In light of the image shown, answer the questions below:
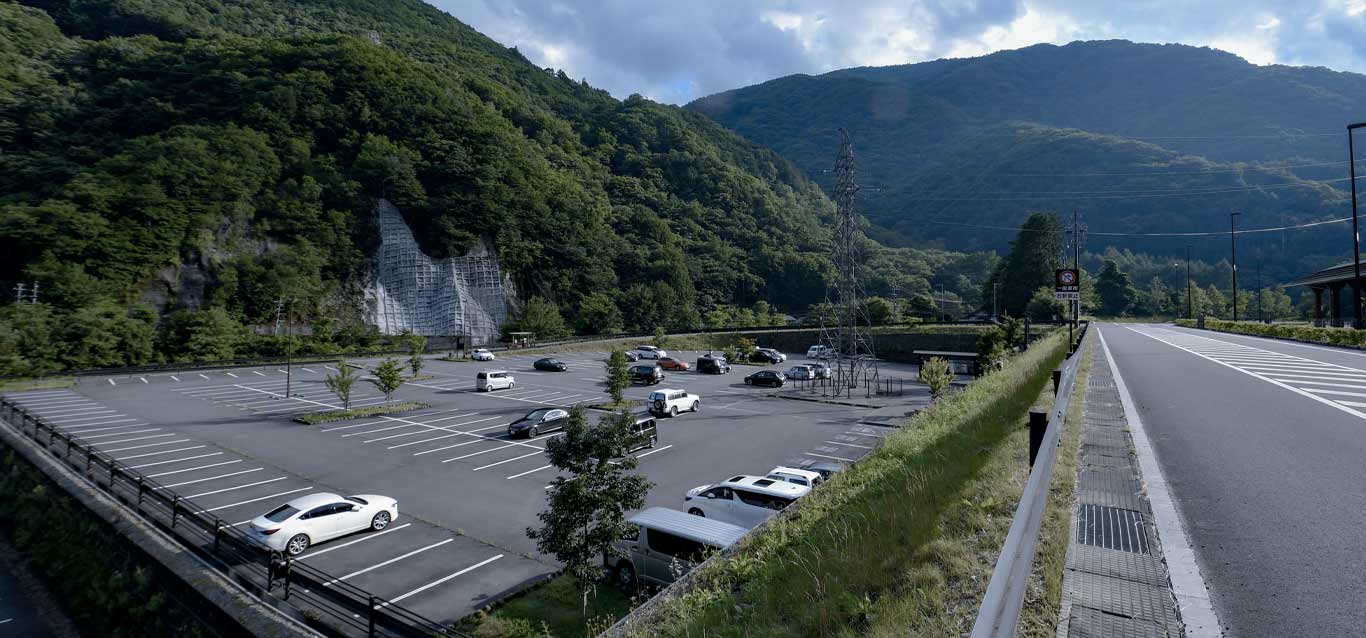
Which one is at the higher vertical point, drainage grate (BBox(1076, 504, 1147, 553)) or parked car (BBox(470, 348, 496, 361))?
drainage grate (BBox(1076, 504, 1147, 553))

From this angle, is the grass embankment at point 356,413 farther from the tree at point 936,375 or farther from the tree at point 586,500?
the tree at point 936,375

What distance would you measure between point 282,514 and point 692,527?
371 inches

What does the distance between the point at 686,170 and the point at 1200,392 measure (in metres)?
139

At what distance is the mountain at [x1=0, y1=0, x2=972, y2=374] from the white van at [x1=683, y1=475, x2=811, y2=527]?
49.1 meters

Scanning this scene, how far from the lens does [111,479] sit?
49.8ft

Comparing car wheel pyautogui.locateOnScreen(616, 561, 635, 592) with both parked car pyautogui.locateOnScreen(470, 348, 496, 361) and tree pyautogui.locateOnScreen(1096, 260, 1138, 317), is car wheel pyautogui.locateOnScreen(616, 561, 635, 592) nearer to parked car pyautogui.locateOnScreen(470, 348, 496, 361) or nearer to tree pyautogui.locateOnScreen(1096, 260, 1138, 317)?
parked car pyautogui.locateOnScreen(470, 348, 496, 361)

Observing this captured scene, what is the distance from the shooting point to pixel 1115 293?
90.1 m

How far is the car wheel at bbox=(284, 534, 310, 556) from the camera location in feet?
39.3

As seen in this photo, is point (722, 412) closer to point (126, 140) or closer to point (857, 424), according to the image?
point (857, 424)

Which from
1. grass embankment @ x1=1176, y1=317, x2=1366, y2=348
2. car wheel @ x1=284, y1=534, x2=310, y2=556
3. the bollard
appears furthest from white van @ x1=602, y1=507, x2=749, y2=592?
grass embankment @ x1=1176, y1=317, x2=1366, y2=348

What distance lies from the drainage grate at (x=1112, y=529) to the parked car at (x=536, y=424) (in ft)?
62.9

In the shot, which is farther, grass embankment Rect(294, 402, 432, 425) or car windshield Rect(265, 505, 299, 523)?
grass embankment Rect(294, 402, 432, 425)

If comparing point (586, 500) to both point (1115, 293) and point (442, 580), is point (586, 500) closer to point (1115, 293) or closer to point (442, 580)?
point (442, 580)

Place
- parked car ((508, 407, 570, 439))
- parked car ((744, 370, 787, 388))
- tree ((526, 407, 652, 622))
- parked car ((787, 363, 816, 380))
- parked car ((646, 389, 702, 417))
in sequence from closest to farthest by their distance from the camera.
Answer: tree ((526, 407, 652, 622)), parked car ((508, 407, 570, 439)), parked car ((646, 389, 702, 417)), parked car ((744, 370, 787, 388)), parked car ((787, 363, 816, 380))
